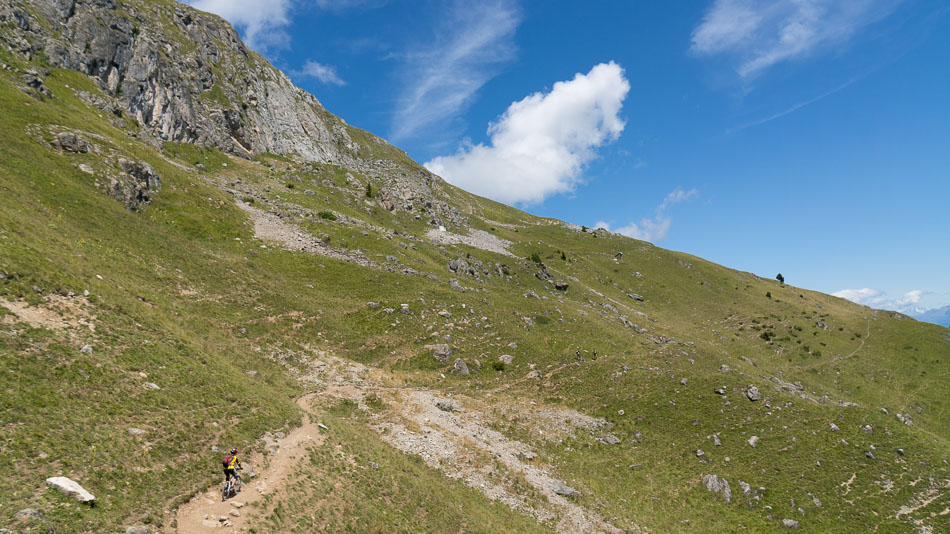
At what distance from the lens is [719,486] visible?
30.8 metres

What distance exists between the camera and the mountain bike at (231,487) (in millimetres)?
16547

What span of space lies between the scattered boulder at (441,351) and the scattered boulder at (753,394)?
112 ft

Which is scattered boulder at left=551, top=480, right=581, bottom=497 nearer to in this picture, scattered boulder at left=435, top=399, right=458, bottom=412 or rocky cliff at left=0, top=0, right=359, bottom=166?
scattered boulder at left=435, top=399, right=458, bottom=412

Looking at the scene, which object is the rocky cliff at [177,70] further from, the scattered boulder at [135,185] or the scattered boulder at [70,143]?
the scattered boulder at [135,185]

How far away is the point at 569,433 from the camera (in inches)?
1422

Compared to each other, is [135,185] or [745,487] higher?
[135,185]

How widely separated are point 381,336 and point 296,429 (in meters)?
22.3

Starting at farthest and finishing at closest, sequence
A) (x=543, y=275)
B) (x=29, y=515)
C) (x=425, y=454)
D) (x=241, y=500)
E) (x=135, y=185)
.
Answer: (x=543, y=275), (x=135, y=185), (x=425, y=454), (x=241, y=500), (x=29, y=515)

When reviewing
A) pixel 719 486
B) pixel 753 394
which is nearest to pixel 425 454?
pixel 719 486

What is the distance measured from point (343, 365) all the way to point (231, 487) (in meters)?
23.2

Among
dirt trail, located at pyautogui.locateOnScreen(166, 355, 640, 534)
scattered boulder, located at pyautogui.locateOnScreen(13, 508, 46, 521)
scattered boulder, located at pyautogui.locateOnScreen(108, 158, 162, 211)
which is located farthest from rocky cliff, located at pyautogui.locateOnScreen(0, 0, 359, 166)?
scattered boulder, located at pyautogui.locateOnScreen(13, 508, 46, 521)

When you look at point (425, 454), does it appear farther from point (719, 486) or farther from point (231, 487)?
point (719, 486)

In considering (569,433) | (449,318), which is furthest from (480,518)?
(449,318)

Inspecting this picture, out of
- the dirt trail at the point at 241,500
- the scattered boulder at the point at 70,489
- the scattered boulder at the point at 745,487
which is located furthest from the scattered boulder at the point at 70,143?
the scattered boulder at the point at 745,487
